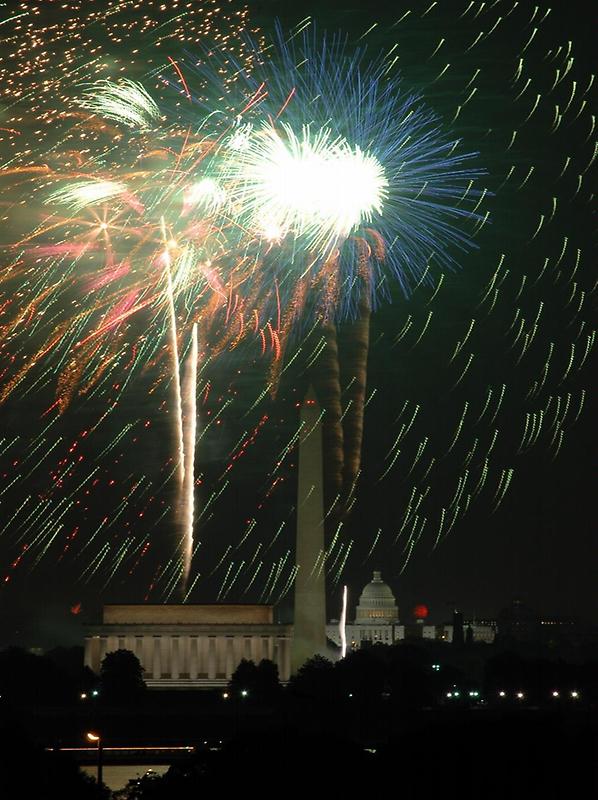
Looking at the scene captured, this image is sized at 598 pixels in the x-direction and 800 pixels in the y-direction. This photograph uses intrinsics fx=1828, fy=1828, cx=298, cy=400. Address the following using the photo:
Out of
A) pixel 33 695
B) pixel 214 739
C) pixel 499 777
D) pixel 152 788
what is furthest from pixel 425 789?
pixel 33 695

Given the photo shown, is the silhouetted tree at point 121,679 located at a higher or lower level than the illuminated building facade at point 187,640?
lower

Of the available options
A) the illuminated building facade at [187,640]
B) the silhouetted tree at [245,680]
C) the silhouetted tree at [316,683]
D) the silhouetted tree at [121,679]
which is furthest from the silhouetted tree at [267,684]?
the illuminated building facade at [187,640]

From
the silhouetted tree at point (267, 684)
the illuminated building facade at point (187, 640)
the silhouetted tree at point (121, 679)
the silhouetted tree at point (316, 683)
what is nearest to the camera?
the silhouetted tree at point (316, 683)

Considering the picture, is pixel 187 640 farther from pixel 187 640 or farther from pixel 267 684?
pixel 267 684

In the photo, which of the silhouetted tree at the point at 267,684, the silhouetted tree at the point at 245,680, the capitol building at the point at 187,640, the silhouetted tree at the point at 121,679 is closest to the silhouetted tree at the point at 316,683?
the silhouetted tree at the point at 267,684

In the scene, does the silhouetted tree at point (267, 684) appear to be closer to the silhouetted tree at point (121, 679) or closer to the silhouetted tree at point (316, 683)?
the silhouetted tree at point (316, 683)

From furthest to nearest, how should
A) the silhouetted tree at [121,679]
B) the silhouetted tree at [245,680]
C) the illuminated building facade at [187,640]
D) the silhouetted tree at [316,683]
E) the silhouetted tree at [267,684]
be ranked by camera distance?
the illuminated building facade at [187,640] → the silhouetted tree at [245,680] → the silhouetted tree at [121,679] → the silhouetted tree at [267,684] → the silhouetted tree at [316,683]

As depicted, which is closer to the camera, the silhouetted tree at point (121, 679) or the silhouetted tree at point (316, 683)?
the silhouetted tree at point (316, 683)
